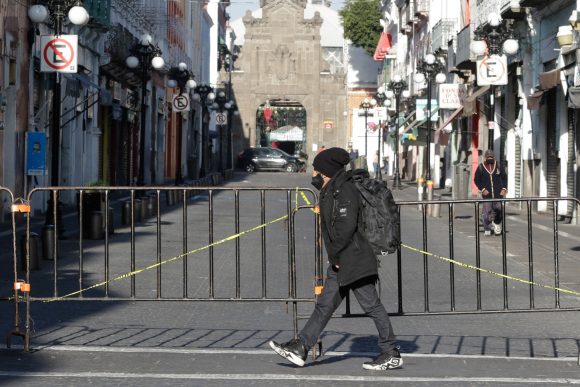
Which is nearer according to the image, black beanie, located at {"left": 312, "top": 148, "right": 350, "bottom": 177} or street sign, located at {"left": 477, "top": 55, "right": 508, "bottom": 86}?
black beanie, located at {"left": 312, "top": 148, "right": 350, "bottom": 177}

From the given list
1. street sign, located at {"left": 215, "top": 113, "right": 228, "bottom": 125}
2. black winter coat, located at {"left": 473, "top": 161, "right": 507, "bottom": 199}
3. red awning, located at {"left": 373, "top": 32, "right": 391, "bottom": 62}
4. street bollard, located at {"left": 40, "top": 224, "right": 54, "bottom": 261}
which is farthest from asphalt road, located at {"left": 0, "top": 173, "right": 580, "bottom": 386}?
red awning, located at {"left": 373, "top": 32, "right": 391, "bottom": 62}

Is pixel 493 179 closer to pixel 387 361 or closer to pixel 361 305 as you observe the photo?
pixel 361 305

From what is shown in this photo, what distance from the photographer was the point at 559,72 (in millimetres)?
30766

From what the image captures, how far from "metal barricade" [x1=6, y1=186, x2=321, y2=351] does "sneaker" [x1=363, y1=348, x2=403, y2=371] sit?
1035mm

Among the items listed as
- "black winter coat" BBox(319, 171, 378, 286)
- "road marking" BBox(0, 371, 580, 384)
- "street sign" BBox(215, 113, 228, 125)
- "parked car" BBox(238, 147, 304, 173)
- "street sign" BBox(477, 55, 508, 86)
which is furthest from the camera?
"parked car" BBox(238, 147, 304, 173)

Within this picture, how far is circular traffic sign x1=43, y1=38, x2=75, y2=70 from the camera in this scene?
24688 millimetres

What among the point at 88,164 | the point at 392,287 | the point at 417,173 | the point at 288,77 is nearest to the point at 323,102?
the point at 288,77

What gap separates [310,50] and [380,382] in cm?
10233

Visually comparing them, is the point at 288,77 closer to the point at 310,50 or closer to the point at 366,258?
the point at 310,50

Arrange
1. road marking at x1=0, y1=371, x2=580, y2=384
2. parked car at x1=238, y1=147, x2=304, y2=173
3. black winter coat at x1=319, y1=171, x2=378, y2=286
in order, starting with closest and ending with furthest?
road marking at x1=0, y1=371, x2=580, y2=384, black winter coat at x1=319, y1=171, x2=378, y2=286, parked car at x1=238, y1=147, x2=304, y2=173

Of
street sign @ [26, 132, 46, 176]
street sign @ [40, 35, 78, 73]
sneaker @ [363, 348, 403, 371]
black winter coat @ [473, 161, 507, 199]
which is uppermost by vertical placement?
street sign @ [40, 35, 78, 73]

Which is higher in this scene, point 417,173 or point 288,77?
point 288,77

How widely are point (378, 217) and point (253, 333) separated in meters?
2.62

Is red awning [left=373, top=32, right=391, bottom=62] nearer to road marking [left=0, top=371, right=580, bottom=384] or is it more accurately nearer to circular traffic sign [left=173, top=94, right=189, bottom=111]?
circular traffic sign [left=173, top=94, right=189, bottom=111]
